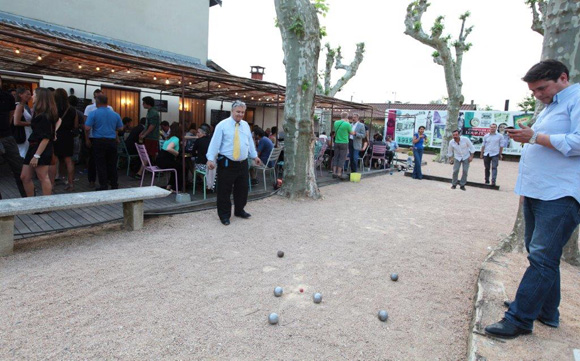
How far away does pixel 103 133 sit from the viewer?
5.55m

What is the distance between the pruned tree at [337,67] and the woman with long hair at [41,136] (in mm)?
15818

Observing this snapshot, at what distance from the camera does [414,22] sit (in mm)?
15344

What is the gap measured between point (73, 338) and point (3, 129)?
11.1ft

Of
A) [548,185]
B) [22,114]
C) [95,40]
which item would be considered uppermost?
[95,40]

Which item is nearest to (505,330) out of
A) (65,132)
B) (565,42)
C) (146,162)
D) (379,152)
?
(565,42)

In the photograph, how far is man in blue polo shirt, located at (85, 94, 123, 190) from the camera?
5531 millimetres

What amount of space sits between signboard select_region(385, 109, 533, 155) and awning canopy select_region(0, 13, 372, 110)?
46.7 feet

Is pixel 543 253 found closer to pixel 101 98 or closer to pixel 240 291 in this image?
pixel 240 291

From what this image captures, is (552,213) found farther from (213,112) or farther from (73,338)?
(213,112)

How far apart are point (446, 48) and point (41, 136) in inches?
645

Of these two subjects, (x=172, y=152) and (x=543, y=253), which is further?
(x=172, y=152)

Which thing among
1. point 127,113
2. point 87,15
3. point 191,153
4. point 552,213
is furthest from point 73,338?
point 87,15

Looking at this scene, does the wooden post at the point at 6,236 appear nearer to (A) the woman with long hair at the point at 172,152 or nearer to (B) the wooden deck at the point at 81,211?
(B) the wooden deck at the point at 81,211

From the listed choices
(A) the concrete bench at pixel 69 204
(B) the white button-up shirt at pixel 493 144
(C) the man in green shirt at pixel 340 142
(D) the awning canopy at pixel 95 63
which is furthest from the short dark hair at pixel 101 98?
(B) the white button-up shirt at pixel 493 144
